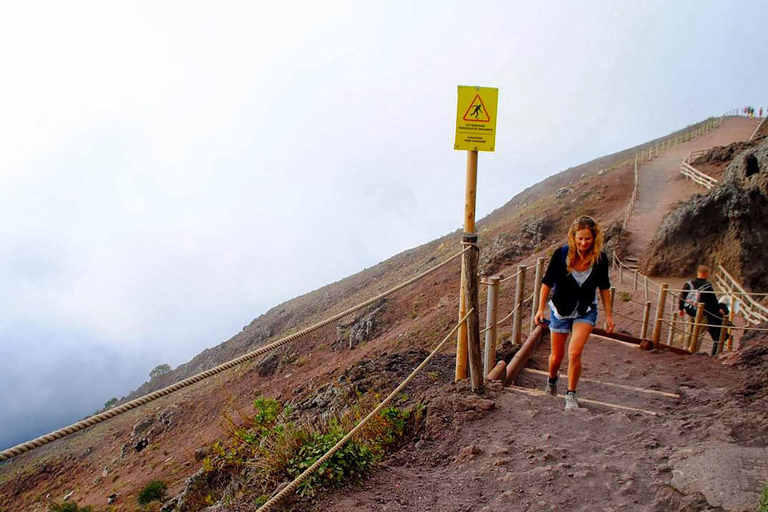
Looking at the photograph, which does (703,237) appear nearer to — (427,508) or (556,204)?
(556,204)

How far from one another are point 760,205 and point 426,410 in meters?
13.3

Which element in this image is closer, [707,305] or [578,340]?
[578,340]

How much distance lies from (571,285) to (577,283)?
48 millimetres

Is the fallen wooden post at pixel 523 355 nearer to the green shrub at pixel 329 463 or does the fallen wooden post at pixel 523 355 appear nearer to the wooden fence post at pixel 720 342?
the green shrub at pixel 329 463

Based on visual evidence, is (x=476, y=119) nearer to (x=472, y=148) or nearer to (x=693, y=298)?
(x=472, y=148)

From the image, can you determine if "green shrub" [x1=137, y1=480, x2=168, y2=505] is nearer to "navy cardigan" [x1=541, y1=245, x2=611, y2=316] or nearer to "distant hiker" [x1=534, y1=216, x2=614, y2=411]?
"distant hiker" [x1=534, y1=216, x2=614, y2=411]

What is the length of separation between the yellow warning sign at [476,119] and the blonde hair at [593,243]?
3.01 ft

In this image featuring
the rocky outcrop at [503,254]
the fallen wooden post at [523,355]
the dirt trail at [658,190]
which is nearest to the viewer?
the fallen wooden post at [523,355]

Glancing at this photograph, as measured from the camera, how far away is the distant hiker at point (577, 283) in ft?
12.1

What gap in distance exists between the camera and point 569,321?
3.89 metres

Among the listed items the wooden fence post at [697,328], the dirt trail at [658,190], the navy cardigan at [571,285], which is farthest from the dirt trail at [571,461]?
the dirt trail at [658,190]

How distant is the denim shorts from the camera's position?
3.82 m

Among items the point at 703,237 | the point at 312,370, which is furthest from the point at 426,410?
the point at 312,370

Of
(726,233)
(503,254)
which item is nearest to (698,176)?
(503,254)
